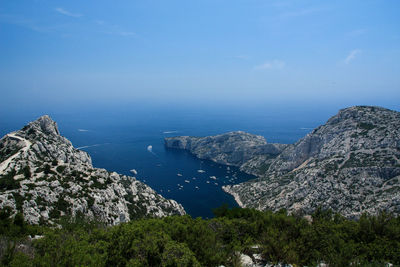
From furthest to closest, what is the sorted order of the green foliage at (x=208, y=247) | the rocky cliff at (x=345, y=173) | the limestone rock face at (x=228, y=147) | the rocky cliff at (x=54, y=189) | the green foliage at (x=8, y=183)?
the limestone rock face at (x=228, y=147) → the rocky cliff at (x=345, y=173) → the green foliage at (x=8, y=183) → the rocky cliff at (x=54, y=189) → the green foliage at (x=208, y=247)

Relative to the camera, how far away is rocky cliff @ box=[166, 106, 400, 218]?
4847cm

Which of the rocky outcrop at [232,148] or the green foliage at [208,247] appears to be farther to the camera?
the rocky outcrop at [232,148]

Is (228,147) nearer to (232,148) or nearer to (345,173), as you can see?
(232,148)

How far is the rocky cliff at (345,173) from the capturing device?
48.5m

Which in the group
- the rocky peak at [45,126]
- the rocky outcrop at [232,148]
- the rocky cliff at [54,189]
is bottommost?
the rocky outcrop at [232,148]

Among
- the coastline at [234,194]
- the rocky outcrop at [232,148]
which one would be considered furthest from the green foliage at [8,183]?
the rocky outcrop at [232,148]

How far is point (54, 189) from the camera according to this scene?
33.3m

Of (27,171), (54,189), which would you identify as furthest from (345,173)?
(27,171)

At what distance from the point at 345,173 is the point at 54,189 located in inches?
2455

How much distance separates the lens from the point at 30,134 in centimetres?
5547

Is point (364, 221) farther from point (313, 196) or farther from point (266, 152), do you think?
point (266, 152)

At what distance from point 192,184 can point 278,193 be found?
133 ft

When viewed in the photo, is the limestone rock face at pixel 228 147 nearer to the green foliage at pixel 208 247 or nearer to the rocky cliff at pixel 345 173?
the rocky cliff at pixel 345 173

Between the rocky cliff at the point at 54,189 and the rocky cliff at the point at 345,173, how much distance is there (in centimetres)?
3293
